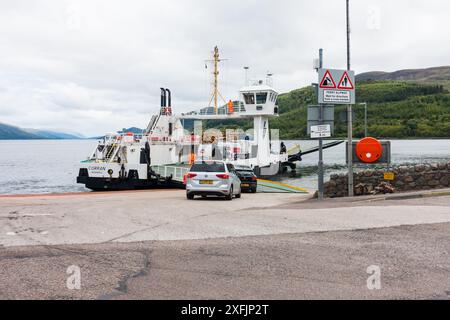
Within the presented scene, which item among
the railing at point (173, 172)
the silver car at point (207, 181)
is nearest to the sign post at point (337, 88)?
the silver car at point (207, 181)

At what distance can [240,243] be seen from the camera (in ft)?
25.9

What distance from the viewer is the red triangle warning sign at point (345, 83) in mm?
16031

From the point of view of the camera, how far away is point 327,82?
1583cm

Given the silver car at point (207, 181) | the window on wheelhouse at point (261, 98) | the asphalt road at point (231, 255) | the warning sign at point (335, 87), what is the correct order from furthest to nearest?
the window on wheelhouse at point (261, 98), the silver car at point (207, 181), the warning sign at point (335, 87), the asphalt road at point (231, 255)

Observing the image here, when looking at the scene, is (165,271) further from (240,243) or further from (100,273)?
(240,243)

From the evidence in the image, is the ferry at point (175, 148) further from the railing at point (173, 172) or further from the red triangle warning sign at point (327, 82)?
the red triangle warning sign at point (327, 82)

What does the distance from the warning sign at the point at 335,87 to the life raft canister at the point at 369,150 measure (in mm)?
1486

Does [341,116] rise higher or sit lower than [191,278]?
higher

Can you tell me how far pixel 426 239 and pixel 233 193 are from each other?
450 inches

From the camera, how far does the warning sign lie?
1574 cm

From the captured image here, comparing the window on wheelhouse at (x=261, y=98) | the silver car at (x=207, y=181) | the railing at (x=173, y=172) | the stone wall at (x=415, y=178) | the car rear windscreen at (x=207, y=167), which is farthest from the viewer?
the window on wheelhouse at (x=261, y=98)

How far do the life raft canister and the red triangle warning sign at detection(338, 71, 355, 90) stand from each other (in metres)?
1.81

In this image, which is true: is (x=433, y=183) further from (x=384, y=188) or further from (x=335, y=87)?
(x=335, y=87)
